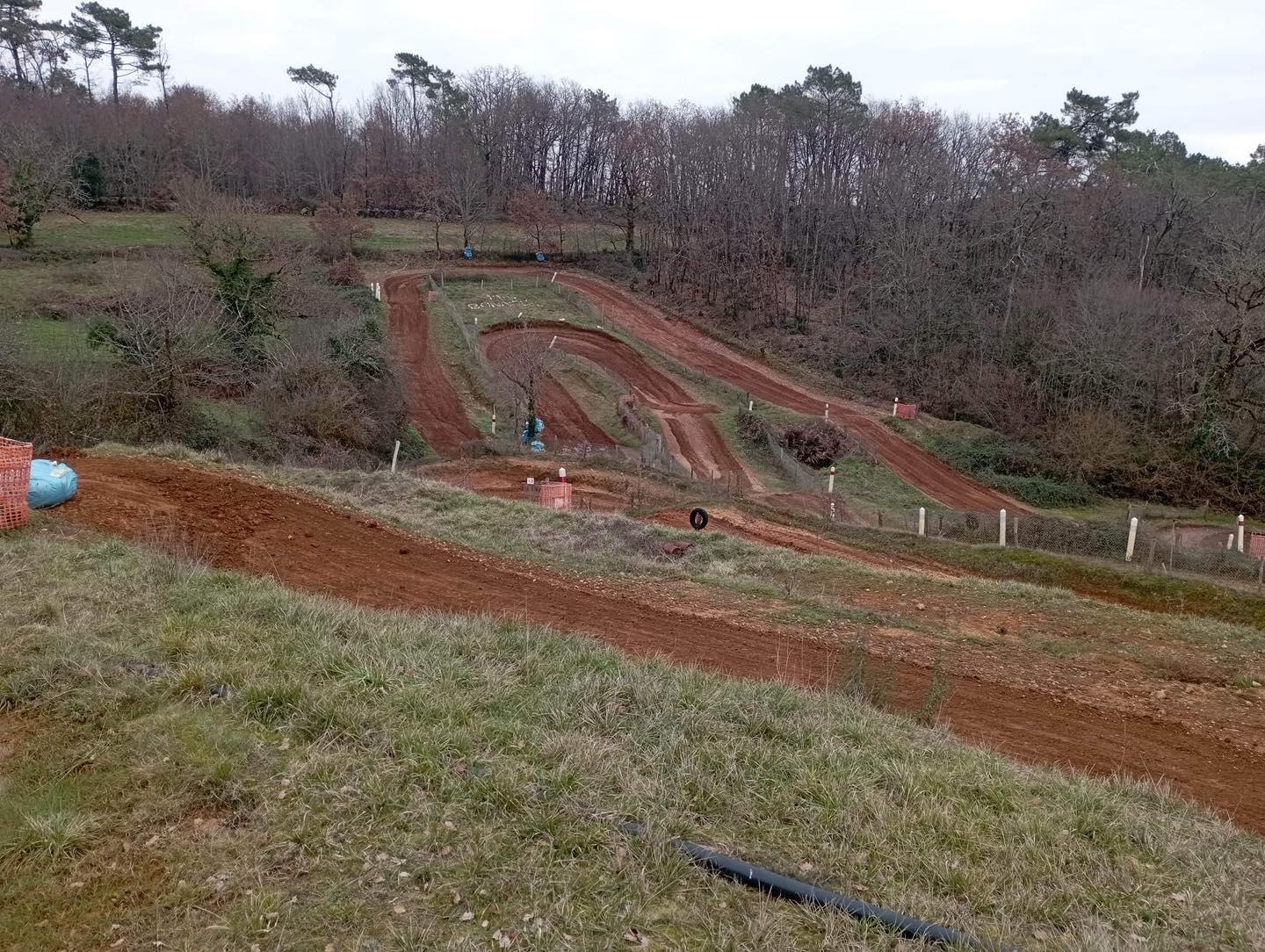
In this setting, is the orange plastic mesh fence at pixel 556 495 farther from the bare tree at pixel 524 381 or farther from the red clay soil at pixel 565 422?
the red clay soil at pixel 565 422

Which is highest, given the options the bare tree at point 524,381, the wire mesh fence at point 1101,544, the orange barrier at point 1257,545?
the bare tree at point 524,381

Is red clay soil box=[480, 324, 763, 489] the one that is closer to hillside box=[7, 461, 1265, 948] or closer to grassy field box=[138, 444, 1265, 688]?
grassy field box=[138, 444, 1265, 688]

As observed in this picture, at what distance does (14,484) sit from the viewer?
917 cm

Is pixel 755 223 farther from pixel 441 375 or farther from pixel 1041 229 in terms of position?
pixel 441 375

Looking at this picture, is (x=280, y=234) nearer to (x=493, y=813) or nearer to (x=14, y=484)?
(x=14, y=484)

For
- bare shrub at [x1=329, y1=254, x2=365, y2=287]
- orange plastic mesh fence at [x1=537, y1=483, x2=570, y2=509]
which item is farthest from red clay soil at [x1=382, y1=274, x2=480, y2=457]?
orange plastic mesh fence at [x1=537, y1=483, x2=570, y2=509]

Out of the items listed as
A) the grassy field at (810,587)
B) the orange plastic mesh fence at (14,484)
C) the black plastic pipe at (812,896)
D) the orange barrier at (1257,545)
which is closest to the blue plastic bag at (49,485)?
the orange plastic mesh fence at (14,484)

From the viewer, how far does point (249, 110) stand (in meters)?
76.8

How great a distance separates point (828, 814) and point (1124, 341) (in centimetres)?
3811

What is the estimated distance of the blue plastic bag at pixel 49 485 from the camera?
9.97 metres

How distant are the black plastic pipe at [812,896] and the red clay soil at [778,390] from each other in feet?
86.7

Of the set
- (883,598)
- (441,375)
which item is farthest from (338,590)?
(441,375)

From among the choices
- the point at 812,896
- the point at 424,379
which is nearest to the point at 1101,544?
the point at 812,896

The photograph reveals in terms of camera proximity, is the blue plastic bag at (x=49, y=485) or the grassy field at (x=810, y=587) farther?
the grassy field at (x=810, y=587)
